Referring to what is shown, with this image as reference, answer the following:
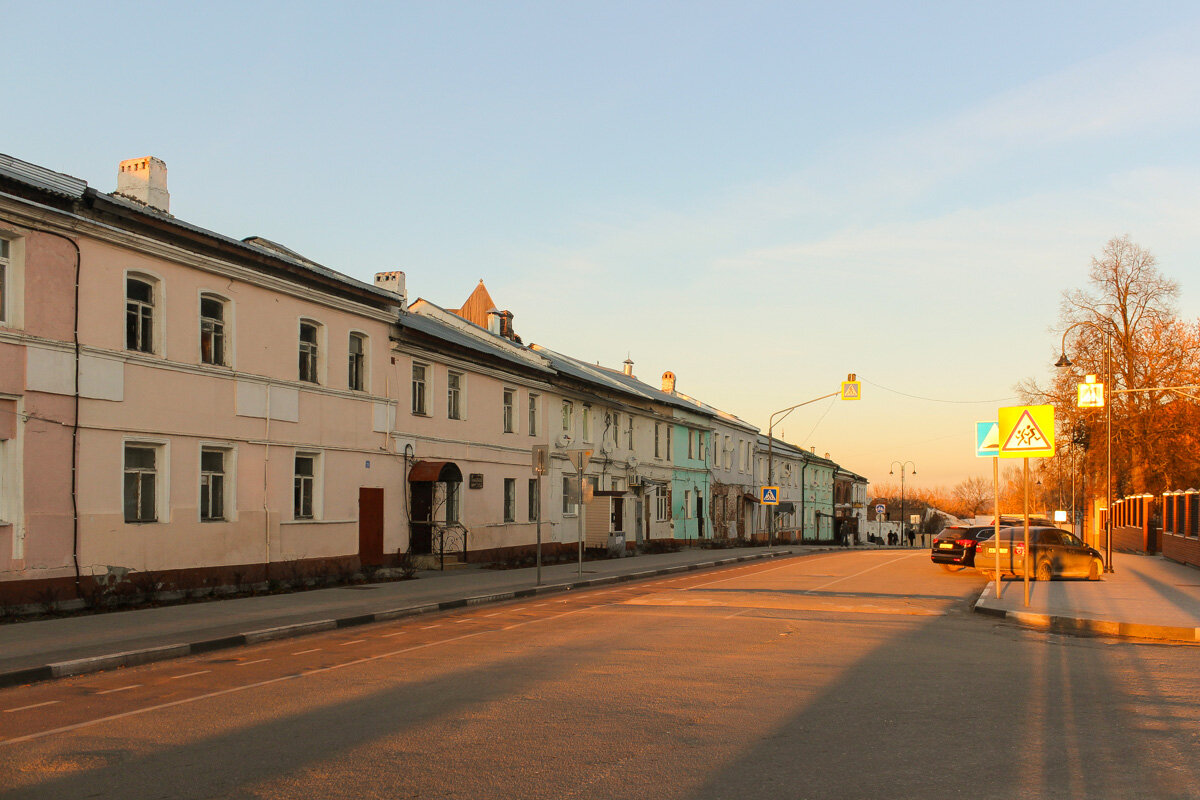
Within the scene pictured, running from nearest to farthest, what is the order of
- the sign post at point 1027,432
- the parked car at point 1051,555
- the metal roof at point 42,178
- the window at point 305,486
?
1. the metal roof at point 42,178
2. the sign post at point 1027,432
3. the window at point 305,486
4. the parked car at point 1051,555

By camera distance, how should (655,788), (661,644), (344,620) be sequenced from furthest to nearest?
(344,620) < (661,644) < (655,788)

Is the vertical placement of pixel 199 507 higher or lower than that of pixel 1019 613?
higher

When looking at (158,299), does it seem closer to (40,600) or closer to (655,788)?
(40,600)

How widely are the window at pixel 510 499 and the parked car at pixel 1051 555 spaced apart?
1384cm

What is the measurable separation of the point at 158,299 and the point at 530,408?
Answer: 53.0ft

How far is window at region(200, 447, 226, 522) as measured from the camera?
19.1 metres

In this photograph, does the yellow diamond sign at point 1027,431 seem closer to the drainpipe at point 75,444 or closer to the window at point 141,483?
the window at point 141,483

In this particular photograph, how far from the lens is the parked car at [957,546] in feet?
94.0

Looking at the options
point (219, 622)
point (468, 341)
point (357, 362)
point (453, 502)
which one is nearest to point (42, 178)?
point (219, 622)

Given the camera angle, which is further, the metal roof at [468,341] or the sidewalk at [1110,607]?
the metal roof at [468,341]

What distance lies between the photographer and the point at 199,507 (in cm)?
1878

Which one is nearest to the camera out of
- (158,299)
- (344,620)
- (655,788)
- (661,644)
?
(655,788)

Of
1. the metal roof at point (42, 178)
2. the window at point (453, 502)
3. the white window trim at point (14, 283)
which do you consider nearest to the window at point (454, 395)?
the window at point (453, 502)

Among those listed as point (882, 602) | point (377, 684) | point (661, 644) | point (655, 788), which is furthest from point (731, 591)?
point (655, 788)
